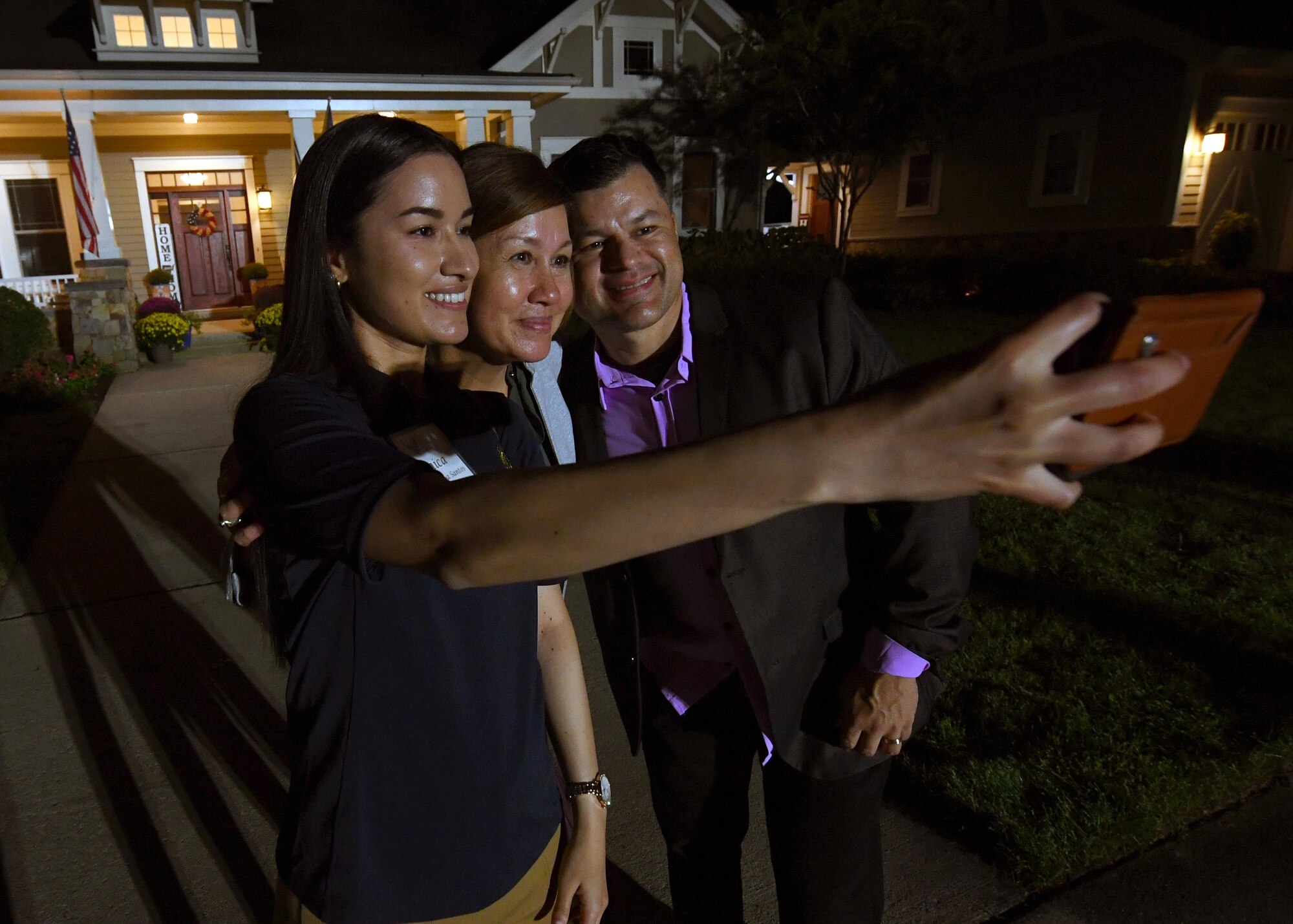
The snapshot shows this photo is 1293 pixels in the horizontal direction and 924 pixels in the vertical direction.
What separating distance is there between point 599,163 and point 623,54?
17741 mm

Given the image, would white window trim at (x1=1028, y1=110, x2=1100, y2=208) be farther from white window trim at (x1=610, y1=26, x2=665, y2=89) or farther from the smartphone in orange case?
the smartphone in orange case

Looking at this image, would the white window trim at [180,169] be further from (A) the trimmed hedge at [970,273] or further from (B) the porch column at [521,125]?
(A) the trimmed hedge at [970,273]

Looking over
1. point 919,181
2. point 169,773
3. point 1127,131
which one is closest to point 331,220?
point 169,773

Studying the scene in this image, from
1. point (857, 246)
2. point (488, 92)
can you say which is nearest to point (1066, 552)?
point (488, 92)

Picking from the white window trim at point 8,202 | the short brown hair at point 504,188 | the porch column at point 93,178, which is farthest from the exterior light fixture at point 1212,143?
the white window trim at point 8,202

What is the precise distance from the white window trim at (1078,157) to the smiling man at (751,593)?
56.1 ft

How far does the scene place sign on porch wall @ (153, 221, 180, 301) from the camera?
53.1 feet

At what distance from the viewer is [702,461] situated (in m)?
0.71

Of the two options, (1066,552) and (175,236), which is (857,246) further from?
(1066,552)

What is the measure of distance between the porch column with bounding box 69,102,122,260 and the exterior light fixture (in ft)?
59.9

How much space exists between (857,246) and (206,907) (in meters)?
21.8

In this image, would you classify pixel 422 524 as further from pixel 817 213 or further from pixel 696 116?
pixel 817 213

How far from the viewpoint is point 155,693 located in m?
4.02

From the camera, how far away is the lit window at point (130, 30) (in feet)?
49.0
